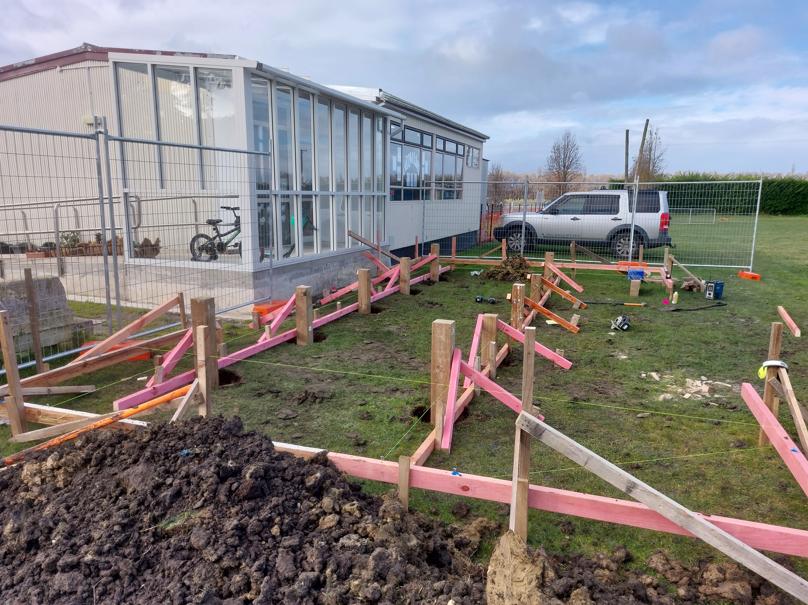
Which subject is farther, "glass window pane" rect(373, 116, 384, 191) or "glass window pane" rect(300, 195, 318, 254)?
"glass window pane" rect(373, 116, 384, 191)

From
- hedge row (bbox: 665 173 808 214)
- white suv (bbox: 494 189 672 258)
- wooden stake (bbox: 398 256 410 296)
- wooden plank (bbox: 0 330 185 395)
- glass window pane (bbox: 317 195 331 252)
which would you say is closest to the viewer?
wooden plank (bbox: 0 330 185 395)

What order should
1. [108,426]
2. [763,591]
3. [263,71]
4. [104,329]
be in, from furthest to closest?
[263,71]
[104,329]
[108,426]
[763,591]

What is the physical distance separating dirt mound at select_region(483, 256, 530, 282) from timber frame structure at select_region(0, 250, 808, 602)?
5.55m

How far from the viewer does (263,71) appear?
26.5 feet

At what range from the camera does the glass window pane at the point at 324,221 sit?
33.7 feet

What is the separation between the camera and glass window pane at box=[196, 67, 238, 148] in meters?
8.05

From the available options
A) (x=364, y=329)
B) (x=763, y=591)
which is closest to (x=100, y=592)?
(x=763, y=591)

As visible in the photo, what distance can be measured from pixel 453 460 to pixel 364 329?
3.87 m

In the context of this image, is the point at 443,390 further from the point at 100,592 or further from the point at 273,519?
the point at 100,592

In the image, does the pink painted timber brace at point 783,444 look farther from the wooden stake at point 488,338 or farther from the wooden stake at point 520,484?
the wooden stake at point 488,338

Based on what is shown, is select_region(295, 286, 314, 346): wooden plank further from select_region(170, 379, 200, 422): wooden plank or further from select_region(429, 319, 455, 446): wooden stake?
select_region(429, 319, 455, 446): wooden stake

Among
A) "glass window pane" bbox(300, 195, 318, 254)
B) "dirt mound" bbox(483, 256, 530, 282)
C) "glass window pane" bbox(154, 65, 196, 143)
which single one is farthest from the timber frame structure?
"dirt mound" bbox(483, 256, 530, 282)

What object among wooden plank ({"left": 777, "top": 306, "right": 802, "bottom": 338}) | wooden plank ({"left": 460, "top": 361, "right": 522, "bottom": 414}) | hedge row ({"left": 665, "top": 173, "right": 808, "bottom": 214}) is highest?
hedge row ({"left": 665, "top": 173, "right": 808, "bottom": 214})

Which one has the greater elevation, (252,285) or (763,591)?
(252,285)
